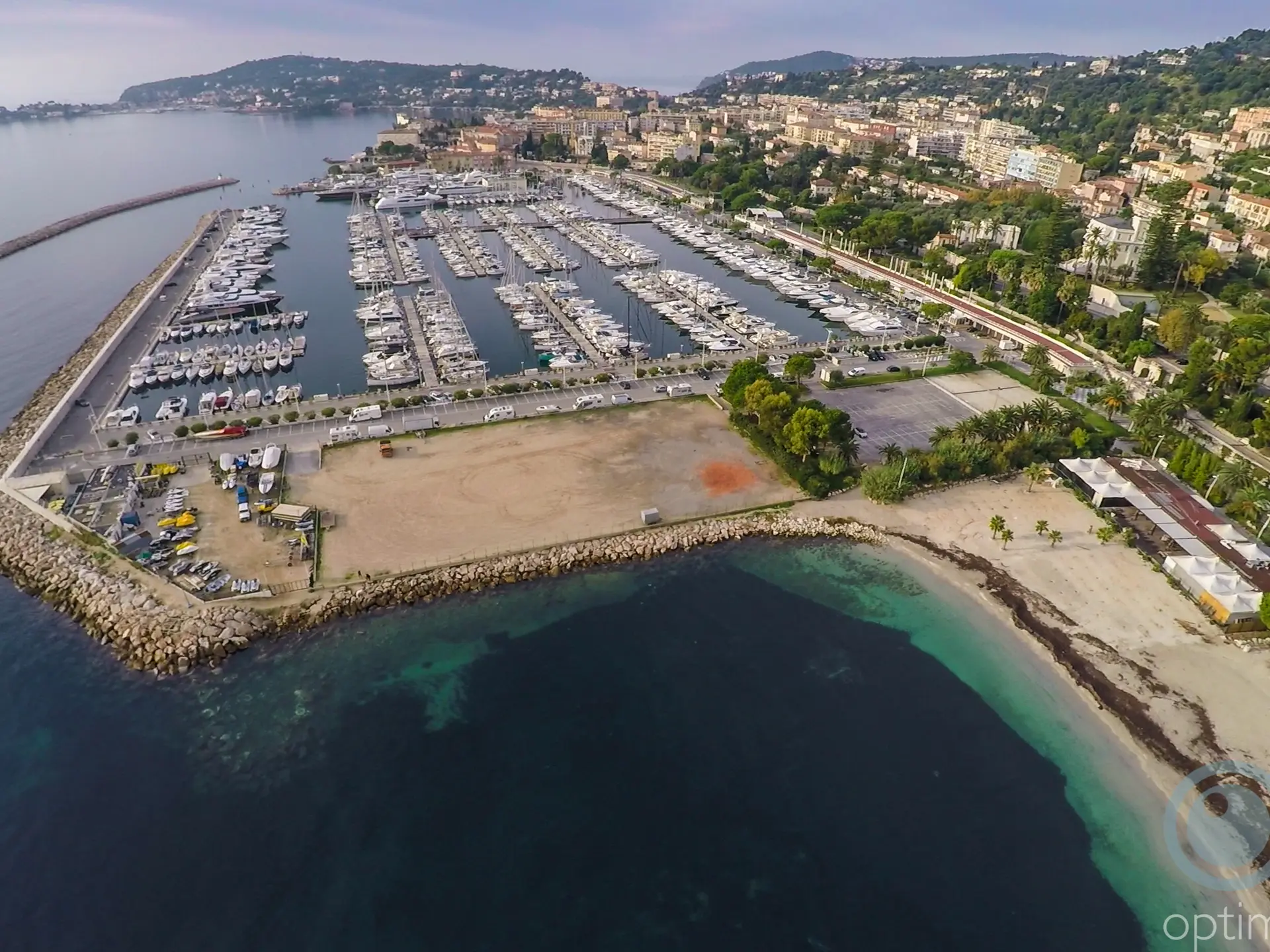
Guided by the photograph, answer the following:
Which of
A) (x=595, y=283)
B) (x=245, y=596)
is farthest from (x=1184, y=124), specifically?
(x=245, y=596)

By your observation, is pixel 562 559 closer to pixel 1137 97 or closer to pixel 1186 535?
pixel 1186 535

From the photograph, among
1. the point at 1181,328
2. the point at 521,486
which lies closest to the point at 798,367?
the point at 521,486

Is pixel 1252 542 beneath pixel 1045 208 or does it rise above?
beneath

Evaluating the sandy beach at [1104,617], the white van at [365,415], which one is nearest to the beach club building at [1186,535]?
the sandy beach at [1104,617]

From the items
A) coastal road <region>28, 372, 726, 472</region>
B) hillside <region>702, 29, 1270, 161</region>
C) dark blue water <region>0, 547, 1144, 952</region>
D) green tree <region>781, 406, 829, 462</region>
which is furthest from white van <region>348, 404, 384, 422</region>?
hillside <region>702, 29, 1270, 161</region>

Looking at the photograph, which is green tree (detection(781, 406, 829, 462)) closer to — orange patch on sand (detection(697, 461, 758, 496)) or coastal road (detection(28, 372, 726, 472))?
orange patch on sand (detection(697, 461, 758, 496))

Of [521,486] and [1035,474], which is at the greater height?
[521,486]

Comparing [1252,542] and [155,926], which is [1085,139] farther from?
[155,926]
